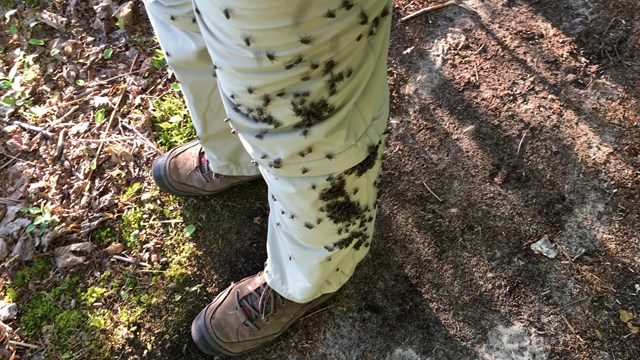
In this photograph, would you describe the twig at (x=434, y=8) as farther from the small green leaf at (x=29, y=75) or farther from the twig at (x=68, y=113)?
the small green leaf at (x=29, y=75)

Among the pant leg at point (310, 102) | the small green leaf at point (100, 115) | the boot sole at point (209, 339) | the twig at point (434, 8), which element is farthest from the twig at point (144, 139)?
the twig at point (434, 8)

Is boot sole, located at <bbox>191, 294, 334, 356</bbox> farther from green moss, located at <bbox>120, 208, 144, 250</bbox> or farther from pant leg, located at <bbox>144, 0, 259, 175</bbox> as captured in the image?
pant leg, located at <bbox>144, 0, 259, 175</bbox>

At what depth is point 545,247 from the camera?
8.16ft

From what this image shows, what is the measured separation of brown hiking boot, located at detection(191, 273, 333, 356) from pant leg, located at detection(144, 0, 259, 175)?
655mm

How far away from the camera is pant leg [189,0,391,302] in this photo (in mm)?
1263

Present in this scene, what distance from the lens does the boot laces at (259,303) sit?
2.33 meters

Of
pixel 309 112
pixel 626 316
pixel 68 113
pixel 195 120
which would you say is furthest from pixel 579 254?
pixel 68 113

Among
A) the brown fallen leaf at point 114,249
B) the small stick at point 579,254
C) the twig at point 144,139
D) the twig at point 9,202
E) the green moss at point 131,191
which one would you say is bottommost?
the brown fallen leaf at point 114,249

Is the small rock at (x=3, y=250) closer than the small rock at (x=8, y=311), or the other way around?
the small rock at (x=8, y=311)

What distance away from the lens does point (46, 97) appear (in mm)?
3279

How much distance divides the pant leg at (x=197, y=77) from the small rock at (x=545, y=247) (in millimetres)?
1498

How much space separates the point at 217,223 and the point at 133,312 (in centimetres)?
62

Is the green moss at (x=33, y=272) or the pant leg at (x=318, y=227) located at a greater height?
the pant leg at (x=318, y=227)

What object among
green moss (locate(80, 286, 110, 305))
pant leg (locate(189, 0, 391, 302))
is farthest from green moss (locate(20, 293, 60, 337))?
pant leg (locate(189, 0, 391, 302))
